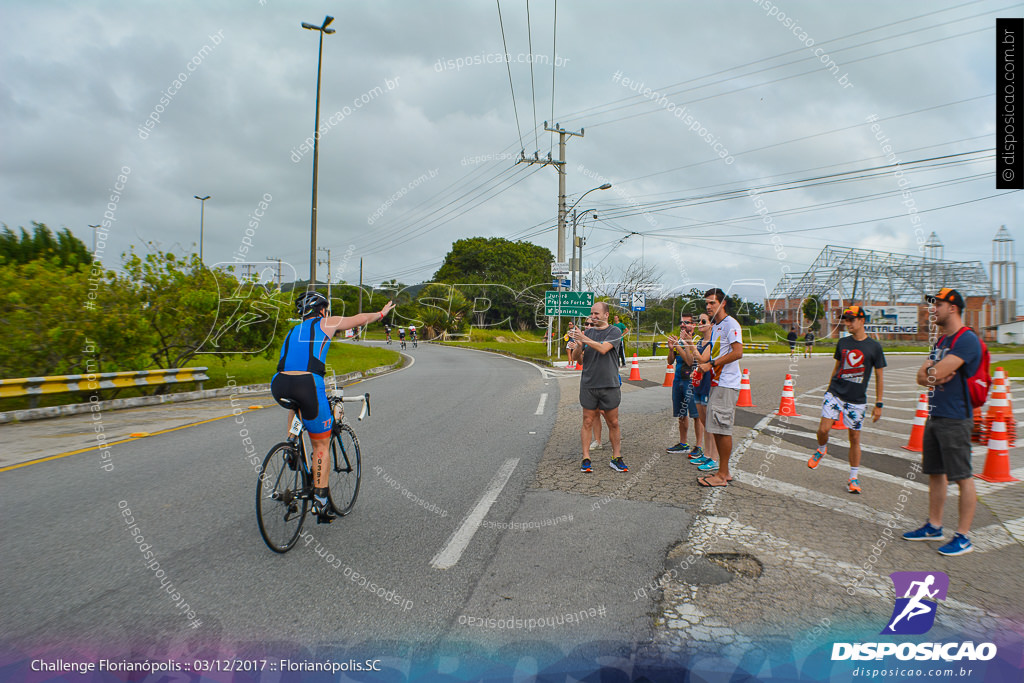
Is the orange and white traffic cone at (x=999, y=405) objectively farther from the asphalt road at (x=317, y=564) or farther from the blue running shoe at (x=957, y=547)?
the asphalt road at (x=317, y=564)

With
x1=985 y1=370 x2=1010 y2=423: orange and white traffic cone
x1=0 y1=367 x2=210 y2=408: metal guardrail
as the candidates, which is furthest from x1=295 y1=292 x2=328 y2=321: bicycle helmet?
x1=0 y1=367 x2=210 y2=408: metal guardrail

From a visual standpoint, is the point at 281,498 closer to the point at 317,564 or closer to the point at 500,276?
the point at 317,564

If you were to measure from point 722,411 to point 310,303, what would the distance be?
407cm

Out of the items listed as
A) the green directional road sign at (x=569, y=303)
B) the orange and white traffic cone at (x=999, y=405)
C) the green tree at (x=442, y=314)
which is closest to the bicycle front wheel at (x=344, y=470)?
the orange and white traffic cone at (x=999, y=405)

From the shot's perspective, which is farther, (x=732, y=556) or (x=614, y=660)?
(x=732, y=556)

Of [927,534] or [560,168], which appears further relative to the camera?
[560,168]

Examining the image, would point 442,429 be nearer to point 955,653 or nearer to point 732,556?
point 732,556

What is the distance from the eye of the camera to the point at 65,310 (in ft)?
37.8

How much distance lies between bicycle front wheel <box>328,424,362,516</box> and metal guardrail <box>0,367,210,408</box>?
8991 millimetres

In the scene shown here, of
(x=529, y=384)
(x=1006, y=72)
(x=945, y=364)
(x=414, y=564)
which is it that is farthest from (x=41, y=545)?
(x=529, y=384)

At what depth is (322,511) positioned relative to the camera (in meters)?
4.46

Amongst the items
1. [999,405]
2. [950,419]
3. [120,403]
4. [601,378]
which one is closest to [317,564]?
[601,378]

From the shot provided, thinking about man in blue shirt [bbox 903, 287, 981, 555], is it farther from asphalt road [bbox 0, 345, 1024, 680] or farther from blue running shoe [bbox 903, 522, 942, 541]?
asphalt road [bbox 0, 345, 1024, 680]

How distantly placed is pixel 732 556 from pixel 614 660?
1.62 meters
